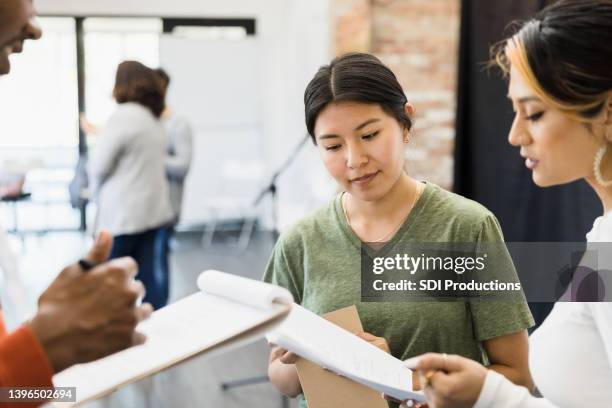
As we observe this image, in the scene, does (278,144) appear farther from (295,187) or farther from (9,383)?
(9,383)

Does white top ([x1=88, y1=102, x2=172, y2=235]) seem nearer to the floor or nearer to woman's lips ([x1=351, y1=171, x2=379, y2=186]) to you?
the floor

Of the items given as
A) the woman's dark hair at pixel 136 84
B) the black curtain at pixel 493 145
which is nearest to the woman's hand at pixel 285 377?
the black curtain at pixel 493 145

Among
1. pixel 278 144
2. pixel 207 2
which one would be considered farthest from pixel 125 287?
pixel 207 2

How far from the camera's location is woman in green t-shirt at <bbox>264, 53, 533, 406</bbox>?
1332 millimetres

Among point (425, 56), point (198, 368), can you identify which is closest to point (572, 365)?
point (198, 368)

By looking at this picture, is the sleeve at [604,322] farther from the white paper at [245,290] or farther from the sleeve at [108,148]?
the sleeve at [108,148]

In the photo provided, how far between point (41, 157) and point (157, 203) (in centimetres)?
486

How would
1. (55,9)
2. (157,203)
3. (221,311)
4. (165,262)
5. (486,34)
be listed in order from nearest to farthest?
(221,311) < (486,34) < (157,203) < (165,262) < (55,9)

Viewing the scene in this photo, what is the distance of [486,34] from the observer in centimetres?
321

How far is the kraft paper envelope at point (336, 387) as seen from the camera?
1.26 meters

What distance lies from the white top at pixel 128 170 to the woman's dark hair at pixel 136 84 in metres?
0.04

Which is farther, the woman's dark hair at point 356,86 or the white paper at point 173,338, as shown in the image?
the woman's dark hair at point 356,86

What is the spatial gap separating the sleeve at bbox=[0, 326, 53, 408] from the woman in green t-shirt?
0.55 meters

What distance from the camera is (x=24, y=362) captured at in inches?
32.5
